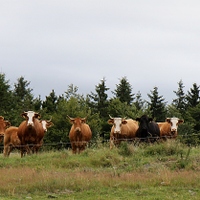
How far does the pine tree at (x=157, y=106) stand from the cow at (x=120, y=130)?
29.0 meters

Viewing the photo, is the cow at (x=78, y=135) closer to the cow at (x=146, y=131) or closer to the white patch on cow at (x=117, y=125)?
the white patch on cow at (x=117, y=125)

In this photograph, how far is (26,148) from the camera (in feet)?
59.9

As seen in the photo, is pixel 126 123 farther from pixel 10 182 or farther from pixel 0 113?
pixel 0 113

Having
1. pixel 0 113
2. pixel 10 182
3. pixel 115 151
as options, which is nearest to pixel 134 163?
pixel 115 151

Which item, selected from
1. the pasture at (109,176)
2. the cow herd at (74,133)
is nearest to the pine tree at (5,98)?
the cow herd at (74,133)

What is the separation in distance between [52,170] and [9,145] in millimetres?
8401

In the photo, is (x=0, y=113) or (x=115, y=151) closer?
(x=115, y=151)

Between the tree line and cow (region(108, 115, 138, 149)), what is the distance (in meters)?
11.9

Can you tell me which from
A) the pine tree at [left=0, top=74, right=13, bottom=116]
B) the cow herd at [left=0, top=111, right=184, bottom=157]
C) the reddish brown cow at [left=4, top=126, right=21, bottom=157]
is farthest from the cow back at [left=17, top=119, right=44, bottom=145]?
the pine tree at [left=0, top=74, right=13, bottom=116]

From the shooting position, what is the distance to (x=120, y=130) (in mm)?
19656

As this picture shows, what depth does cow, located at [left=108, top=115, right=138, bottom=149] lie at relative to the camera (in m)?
19.5

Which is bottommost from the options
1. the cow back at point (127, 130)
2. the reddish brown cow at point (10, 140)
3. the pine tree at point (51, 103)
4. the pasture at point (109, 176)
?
the pasture at point (109, 176)

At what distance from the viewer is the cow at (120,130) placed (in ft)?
63.9

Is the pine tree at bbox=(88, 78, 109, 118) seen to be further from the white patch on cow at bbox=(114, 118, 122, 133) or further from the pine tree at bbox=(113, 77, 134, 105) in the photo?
the white patch on cow at bbox=(114, 118, 122, 133)
